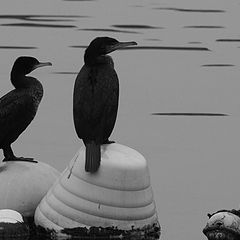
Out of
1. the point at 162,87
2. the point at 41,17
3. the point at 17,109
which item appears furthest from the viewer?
the point at 41,17

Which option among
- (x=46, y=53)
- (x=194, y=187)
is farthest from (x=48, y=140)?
(x=46, y=53)

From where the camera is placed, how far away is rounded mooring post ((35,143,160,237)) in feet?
35.5

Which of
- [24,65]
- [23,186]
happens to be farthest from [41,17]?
[23,186]

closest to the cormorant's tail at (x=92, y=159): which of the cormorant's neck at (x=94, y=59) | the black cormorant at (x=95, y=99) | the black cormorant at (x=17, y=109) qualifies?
the black cormorant at (x=95, y=99)

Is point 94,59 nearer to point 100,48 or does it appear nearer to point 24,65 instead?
point 100,48

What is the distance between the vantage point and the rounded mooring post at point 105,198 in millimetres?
10828

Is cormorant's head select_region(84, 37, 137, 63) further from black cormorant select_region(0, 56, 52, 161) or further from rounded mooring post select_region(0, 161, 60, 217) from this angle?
rounded mooring post select_region(0, 161, 60, 217)

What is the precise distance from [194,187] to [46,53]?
9.13 m

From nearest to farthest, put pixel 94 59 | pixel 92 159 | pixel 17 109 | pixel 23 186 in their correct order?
pixel 92 159 → pixel 23 186 → pixel 94 59 → pixel 17 109

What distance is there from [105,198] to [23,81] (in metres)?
1.47

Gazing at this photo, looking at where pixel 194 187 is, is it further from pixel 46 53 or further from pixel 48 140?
pixel 46 53

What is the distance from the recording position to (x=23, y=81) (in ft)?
38.9

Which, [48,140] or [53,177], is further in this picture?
[48,140]

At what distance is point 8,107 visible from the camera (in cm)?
1162
